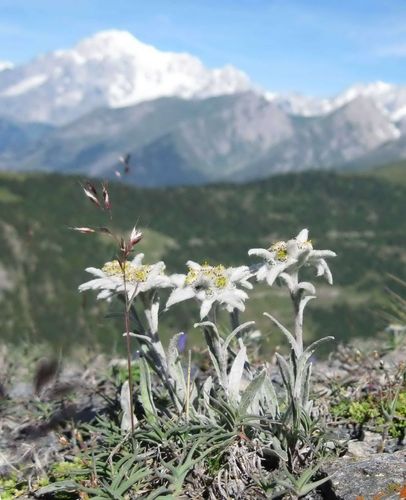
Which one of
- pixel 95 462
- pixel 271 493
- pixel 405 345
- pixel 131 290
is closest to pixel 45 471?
pixel 95 462

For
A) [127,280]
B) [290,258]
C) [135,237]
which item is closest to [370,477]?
[290,258]

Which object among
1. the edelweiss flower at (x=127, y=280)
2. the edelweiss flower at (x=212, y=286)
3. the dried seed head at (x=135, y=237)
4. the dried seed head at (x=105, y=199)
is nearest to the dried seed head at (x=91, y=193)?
the dried seed head at (x=105, y=199)

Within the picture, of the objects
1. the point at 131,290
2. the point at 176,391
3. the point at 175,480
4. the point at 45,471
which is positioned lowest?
the point at 45,471

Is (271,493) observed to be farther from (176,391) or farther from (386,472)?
(176,391)

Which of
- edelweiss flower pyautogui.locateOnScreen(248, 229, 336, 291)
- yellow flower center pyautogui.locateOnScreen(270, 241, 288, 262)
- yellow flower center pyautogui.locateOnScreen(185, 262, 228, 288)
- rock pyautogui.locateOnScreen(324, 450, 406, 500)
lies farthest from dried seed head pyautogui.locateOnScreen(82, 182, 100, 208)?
rock pyautogui.locateOnScreen(324, 450, 406, 500)

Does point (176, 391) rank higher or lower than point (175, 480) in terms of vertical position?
higher
